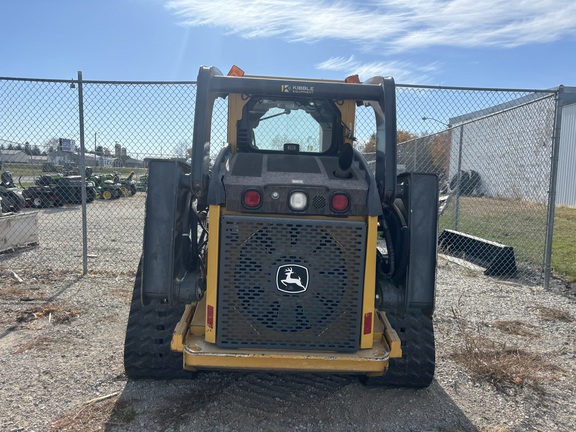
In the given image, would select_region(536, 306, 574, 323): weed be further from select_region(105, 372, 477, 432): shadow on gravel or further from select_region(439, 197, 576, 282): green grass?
select_region(105, 372, 477, 432): shadow on gravel

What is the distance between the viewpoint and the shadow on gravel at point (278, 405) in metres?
3.17

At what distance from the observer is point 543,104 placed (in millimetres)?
7133

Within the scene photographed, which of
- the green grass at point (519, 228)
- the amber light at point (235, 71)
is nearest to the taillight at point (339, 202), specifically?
the amber light at point (235, 71)

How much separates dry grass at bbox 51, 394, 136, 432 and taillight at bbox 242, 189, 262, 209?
1.63 meters

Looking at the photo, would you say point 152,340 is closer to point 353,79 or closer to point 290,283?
point 290,283

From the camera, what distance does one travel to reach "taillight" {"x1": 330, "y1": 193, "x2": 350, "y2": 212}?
2920 millimetres

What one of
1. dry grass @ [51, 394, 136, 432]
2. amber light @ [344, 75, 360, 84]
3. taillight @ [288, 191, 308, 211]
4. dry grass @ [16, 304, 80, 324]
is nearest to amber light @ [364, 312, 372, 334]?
taillight @ [288, 191, 308, 211]

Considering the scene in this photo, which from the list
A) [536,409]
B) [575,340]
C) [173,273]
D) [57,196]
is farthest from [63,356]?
[57,196]

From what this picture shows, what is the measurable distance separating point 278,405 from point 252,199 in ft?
5.02

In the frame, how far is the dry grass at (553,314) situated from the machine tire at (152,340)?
4.30 metres

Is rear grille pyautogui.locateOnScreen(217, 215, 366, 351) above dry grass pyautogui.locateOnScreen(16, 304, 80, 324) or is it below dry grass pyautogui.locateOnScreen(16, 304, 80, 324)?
above

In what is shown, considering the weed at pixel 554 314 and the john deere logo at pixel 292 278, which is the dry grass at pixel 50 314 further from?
the weed at pixel 554 314

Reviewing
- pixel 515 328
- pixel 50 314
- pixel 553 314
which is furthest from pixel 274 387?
pixel 553 314

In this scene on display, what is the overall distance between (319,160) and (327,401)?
177 cm
